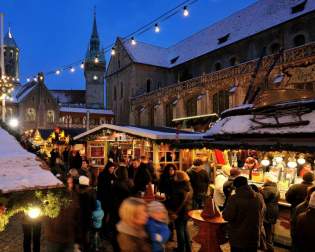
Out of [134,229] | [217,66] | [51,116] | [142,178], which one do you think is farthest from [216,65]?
[134,229]

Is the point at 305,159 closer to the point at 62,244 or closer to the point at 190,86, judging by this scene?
the point at 62,244

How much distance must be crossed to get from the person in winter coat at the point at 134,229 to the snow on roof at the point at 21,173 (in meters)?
0.88

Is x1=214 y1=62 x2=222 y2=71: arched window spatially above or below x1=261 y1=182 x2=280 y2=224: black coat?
above

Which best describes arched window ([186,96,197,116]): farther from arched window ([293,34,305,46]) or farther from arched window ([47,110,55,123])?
arched window ([47,110,55,123])

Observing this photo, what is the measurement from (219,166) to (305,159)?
3.43 meters

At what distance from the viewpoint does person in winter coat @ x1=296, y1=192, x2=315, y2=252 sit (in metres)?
4.34

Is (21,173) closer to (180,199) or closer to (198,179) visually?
(180,199)

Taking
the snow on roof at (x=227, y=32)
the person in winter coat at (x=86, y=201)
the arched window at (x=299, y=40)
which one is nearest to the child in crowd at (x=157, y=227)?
the person in winter coat at (x=86, y=201)

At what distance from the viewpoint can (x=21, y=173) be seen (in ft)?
9.91

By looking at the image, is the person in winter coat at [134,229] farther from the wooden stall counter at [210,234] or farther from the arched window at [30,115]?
the arched window at [30,115]

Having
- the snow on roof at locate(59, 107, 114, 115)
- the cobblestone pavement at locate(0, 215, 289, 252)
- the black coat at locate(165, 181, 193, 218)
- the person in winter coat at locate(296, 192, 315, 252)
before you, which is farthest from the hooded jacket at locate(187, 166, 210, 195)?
the snow on roof at locate(59, 107, 114, 115)

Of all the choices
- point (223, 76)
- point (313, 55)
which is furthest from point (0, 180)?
point (223, 76)

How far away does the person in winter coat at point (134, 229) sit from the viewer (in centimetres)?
346

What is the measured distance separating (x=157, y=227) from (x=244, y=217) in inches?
84.9
